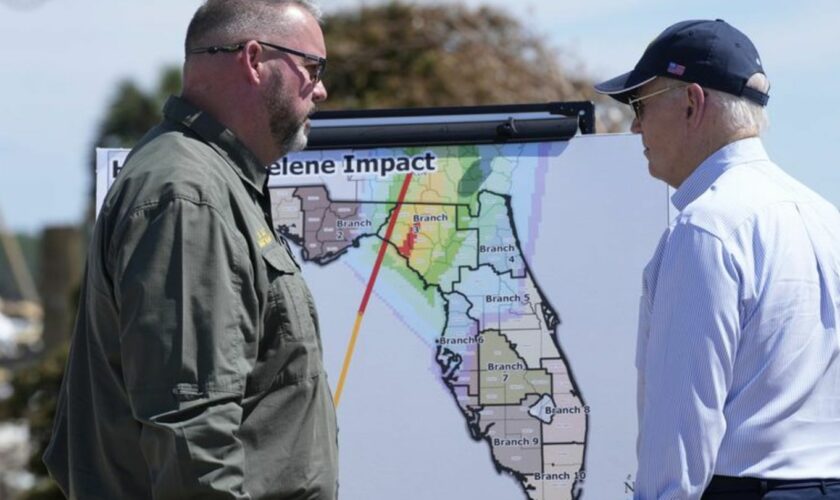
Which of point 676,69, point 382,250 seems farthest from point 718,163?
point 382,250

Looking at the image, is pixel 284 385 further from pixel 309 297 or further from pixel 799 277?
pixel 799 277

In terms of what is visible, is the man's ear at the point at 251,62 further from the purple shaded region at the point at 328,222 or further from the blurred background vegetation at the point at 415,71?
the blurred background vegetation at the point at 415,71

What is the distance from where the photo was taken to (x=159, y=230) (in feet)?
8.30

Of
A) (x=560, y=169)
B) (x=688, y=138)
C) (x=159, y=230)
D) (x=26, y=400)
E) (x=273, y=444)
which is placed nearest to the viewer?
(x=159, y=230)

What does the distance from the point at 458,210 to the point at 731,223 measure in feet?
4.96

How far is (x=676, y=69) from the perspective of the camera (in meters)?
3.00

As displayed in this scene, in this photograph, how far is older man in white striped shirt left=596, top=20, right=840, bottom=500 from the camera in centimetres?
268

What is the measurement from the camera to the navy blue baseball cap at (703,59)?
2.96 meters

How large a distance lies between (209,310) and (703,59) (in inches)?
48.2

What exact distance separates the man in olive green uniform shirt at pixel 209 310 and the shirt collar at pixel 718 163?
33.5 inches

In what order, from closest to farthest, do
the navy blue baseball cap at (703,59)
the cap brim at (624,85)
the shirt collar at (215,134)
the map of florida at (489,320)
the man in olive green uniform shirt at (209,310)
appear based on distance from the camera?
1. the man in olive green uniform shirt at (209,310)
2. the shirt collar at (215,134)
3. the navy blue baseball cap at (703,59)
4. the cap brim at (624,85)
5. the map of florida at (489,320)

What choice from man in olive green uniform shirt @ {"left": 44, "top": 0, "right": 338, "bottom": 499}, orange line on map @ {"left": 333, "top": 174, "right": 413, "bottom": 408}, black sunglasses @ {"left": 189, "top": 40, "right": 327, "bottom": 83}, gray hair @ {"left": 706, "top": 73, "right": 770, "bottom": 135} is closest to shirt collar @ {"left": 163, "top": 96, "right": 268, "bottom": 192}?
man in olive green uniform shirt @ {"left": 44, "top": 0, "right": 338, "bottom": 499}

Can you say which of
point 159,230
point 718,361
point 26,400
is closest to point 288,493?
point 159,230

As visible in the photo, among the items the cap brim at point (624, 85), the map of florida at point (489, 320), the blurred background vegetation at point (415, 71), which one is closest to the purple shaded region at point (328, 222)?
the map of florida at point (489, 320)
